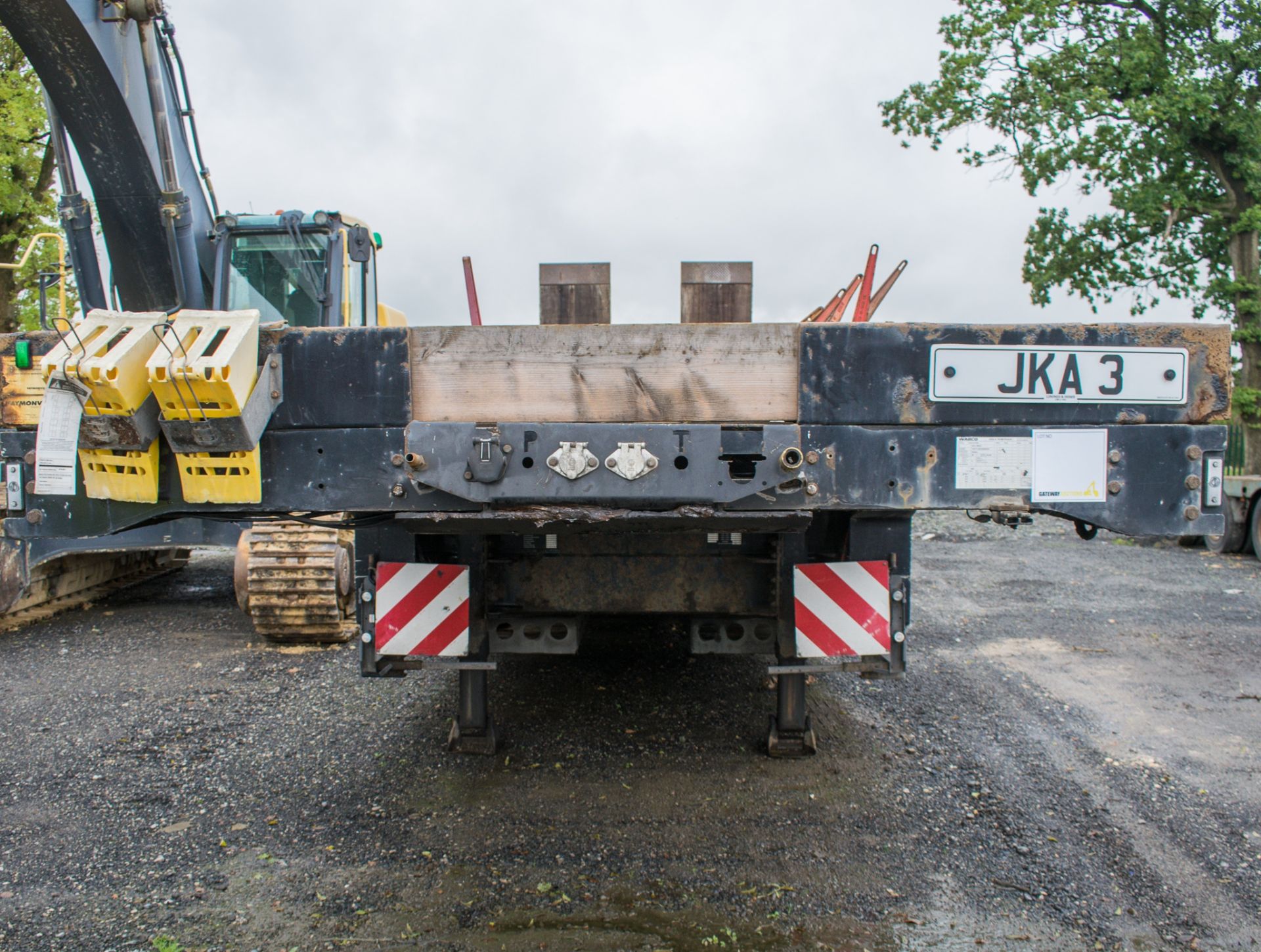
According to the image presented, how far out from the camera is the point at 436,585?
10.6 feet

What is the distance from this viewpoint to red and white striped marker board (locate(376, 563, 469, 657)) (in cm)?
321

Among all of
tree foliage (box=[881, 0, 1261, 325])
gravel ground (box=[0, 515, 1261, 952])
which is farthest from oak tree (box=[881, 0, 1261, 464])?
gravel ground (box=[0, 515, 1261, 952])

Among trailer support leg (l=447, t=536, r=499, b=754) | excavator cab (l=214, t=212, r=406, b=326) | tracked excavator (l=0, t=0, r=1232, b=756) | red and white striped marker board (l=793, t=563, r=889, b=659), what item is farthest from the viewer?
excavator cab (l=214, t=212, r=406, b=326)

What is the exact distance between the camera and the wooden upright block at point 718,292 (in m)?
2.85

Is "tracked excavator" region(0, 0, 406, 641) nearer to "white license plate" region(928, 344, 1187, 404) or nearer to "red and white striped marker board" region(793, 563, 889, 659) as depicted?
"red and white striped marker board" region(793, 563, 889, 659)

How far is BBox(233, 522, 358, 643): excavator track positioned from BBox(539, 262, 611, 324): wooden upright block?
290 cm

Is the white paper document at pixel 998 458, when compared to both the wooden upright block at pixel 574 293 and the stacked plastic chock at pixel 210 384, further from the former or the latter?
the stacked plastic chock at pixel 210 384

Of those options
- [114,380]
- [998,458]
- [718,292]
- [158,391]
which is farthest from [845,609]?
[114,380]

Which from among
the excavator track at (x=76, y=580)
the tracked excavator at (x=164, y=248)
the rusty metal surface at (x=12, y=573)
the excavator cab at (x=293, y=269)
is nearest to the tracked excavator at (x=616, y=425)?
the tracked excavator at (x=164, y=248)

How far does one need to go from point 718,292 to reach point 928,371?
2.59 feet

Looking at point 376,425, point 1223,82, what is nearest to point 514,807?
point 376,425

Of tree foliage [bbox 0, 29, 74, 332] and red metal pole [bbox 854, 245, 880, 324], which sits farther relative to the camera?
tree foliage [bbox 0, 29, 74, 332]

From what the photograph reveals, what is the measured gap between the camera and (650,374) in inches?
93.6

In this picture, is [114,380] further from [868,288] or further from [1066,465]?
[1066,465]
